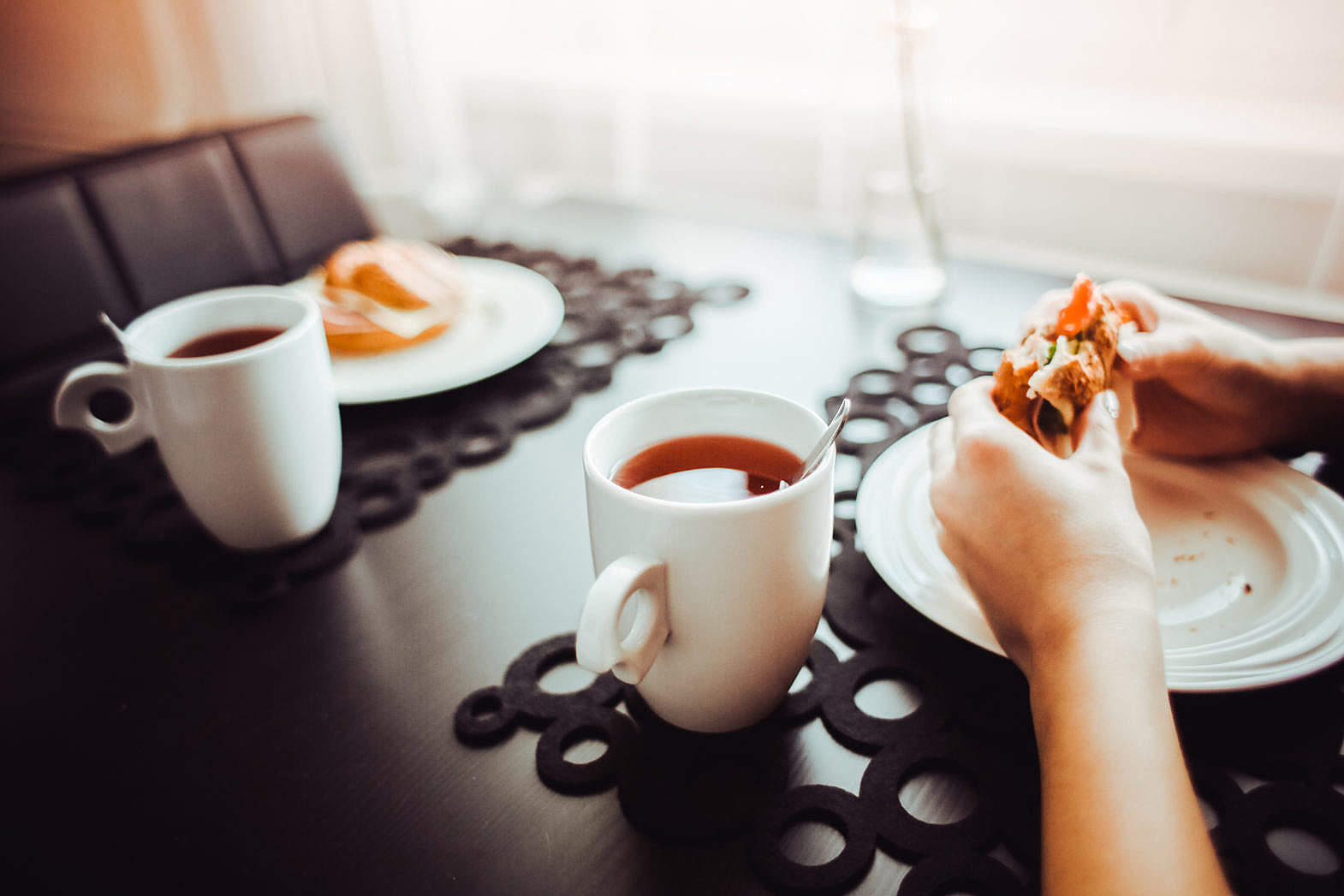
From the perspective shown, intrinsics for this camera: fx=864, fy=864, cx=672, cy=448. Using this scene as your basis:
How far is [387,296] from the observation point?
32.4 inches

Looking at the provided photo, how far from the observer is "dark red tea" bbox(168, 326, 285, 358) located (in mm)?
590

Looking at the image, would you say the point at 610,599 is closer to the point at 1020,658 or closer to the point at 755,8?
the point at 1020,658

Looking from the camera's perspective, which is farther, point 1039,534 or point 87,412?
point 87,412

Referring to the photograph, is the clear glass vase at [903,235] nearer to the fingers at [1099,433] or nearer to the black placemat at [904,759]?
the fingers at [1099,433]

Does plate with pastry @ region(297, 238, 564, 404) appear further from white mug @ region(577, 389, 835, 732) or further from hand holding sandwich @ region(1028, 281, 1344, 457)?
hand holding sandwich @ region(1028, 281, 1344, 457)

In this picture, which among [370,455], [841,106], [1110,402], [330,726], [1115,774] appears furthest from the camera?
[841,106]

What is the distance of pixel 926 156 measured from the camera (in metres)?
0.96

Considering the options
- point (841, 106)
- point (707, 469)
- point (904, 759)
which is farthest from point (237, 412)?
point (841, 106)

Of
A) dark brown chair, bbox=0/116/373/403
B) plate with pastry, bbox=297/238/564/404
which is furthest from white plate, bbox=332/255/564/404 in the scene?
dark brown chair, bbox=0/116/373/403

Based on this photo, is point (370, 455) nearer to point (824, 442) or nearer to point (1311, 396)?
point (824, 442)

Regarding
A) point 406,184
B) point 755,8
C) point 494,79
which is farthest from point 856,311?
point 406,184

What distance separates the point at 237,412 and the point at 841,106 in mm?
1717

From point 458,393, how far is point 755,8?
1.57 metres

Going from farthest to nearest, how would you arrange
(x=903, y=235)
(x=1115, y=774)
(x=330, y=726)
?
(x=903, y=235) < (x=330, y=726) < (x=1115, y=774)
